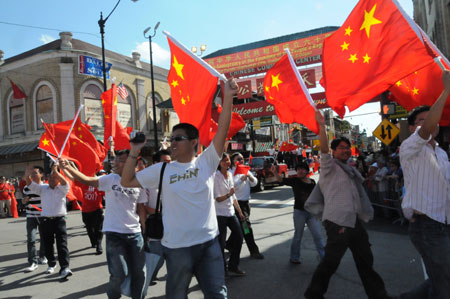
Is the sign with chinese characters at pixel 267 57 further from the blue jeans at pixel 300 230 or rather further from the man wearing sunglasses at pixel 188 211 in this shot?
the man wearing sunglasses at pixel 188 211

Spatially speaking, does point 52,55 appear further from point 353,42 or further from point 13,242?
point 353,42

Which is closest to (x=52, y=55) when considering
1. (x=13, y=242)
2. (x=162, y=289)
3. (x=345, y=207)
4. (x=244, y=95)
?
(x=244, y=95)

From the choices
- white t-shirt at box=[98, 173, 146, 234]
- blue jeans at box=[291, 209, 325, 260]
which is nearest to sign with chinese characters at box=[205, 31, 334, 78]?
blue jeans at box=[291, 209, 325, 260]

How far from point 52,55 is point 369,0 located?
996 inches

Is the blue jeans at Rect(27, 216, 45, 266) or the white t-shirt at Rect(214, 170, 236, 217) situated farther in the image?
the blue jeans at Rect(27, 216, 45, 266)

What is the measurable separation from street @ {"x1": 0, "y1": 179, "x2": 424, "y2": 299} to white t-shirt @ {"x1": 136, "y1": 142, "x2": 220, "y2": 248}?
2248mm

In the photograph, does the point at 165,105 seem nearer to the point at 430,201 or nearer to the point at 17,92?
the point at 17,92

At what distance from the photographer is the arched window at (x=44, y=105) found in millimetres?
25300

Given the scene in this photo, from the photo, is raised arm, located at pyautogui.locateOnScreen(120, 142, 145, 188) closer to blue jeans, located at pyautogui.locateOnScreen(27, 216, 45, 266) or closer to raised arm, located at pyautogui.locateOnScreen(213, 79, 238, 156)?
raised arm, located at pyautogui.locateOnScreen(213, 79, 238, 156)

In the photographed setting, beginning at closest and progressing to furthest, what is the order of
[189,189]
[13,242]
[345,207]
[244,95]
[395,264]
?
[189,189], [345,207], [395,264], [13,242], [244,95]

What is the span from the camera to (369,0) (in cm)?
397

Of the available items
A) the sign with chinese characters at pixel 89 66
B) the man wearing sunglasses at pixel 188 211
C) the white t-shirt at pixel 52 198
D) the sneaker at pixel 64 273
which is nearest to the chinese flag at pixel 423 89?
the man wearing sunglasses at pixel 188 211

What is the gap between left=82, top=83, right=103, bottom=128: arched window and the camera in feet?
84.0

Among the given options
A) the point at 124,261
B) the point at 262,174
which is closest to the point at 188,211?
the point at 124,261
